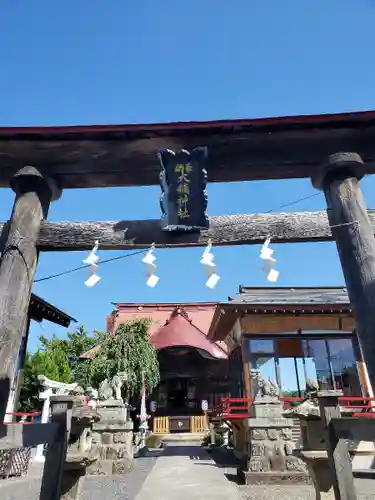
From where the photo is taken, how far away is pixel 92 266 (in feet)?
15.9

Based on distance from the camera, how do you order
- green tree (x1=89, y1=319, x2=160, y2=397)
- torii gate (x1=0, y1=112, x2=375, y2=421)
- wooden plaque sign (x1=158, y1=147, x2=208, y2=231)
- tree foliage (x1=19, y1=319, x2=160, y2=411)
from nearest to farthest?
torii gate (x1=0, y1=112, x2=375, y2=421)
wooden plaque sign (x1=158, y1=147, x2=208, y2=231)
tree foliage (x1=19, y1=319, x2=160, y2=411)
green tree (x1=89, y1=319, x2=160, y2=397)

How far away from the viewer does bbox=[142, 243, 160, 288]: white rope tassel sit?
187 inches

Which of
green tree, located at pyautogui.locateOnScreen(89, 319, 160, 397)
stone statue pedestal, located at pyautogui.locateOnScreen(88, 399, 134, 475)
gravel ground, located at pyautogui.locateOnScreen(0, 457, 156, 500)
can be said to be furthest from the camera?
green tree, located at pyautogui.locateOnScreen(89, 319, 160, 397)

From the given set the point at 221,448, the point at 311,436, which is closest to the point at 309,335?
the point at 221,448

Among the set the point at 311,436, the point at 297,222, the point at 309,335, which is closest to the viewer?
the point at 297,222

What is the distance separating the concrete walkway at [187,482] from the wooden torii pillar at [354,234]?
5642mm

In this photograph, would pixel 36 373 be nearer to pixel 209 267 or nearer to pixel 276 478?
pixel 276 478

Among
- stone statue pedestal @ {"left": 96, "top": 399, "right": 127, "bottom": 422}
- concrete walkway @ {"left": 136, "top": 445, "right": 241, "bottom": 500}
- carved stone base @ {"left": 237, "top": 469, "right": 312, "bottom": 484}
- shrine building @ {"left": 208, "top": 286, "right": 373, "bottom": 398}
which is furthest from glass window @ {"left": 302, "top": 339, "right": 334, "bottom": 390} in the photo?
stone statue pedestal @ {"left": 96, "top": 399, "right": 127, "bottom": 422}

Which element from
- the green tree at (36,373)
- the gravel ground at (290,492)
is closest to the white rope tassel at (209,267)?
the gravel ground at (290,492)

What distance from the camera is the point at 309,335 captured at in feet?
46.8

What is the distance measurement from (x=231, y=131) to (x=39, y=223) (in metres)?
2.93

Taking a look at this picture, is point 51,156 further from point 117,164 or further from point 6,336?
point 6,336

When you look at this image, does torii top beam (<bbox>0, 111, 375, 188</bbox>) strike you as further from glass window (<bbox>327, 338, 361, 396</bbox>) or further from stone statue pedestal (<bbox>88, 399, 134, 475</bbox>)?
glass window (<bbox>327, 338, 361, 396</bbox>)

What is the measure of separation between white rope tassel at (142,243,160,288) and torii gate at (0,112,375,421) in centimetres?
12
